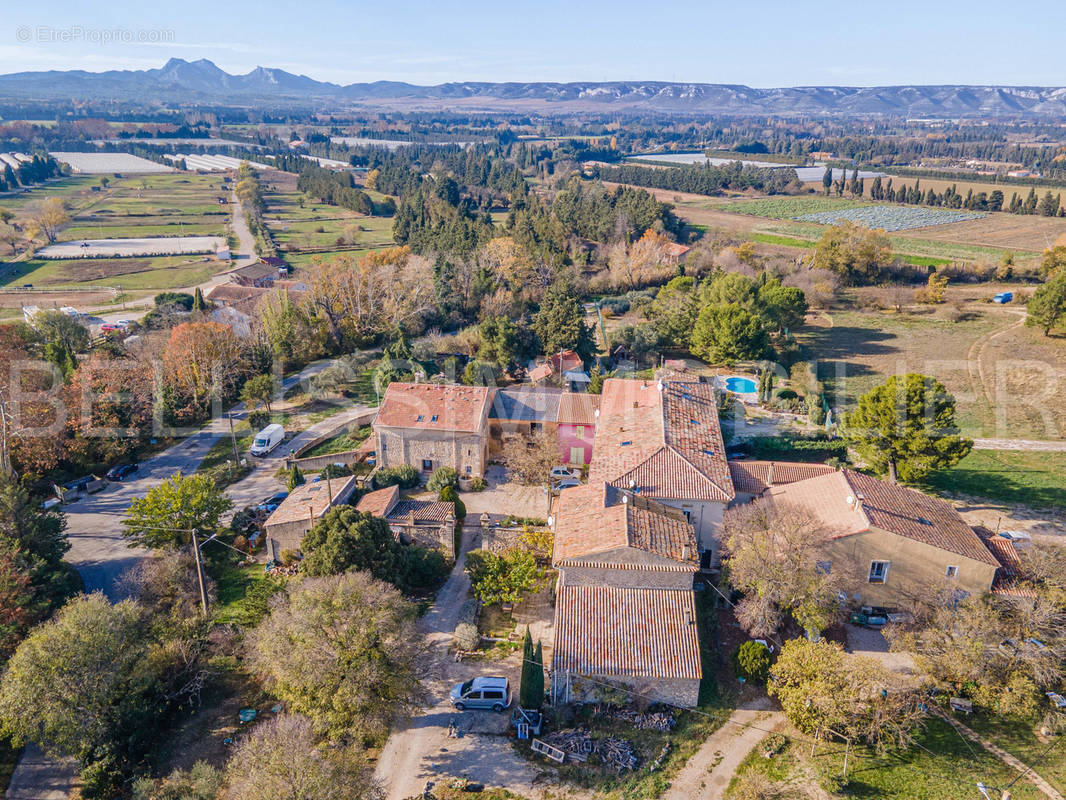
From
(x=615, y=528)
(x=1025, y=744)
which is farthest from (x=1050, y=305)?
(x=615, y=528)

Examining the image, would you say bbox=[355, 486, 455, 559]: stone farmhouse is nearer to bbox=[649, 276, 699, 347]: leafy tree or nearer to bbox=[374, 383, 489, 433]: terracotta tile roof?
bbox=[374, 383, 489, 433]: terracotta tile roof

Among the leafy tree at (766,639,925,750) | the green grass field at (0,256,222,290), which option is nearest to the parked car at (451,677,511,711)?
the leafy tree at (766,639,925,750)

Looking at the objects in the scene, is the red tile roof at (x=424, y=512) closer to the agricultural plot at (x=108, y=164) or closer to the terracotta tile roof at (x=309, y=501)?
the terracotta tile roof at (x=309, y=501)

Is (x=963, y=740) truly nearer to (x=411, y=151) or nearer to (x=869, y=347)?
(x=869, y=347)

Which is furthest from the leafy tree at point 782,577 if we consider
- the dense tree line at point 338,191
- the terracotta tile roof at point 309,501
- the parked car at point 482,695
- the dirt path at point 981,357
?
the dense tree line at point 338,191

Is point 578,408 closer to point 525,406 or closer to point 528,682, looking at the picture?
point 525,406

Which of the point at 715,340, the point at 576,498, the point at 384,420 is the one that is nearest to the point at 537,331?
the point at 715,340
